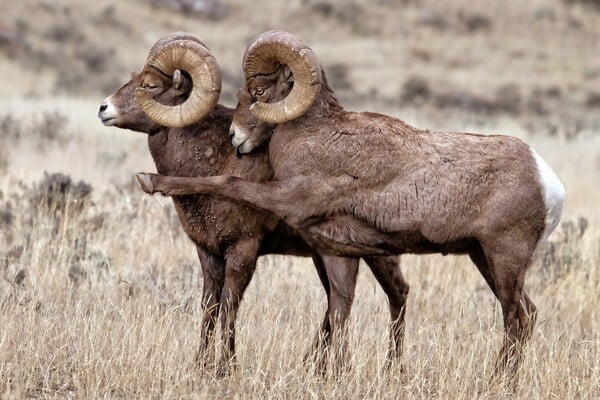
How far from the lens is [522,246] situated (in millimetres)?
6984

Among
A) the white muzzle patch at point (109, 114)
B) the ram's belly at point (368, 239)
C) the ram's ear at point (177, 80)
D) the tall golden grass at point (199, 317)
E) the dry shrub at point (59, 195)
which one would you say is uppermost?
the ram's ear at point (177, 80)

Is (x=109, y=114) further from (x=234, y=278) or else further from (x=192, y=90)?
(x=234, y=278)

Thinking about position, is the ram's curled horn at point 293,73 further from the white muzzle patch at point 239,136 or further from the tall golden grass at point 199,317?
the tall golden grass at point 199,317

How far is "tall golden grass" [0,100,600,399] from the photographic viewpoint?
662cm

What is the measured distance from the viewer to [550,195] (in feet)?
23.1

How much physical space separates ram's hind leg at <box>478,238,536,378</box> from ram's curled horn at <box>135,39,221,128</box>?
2.09m

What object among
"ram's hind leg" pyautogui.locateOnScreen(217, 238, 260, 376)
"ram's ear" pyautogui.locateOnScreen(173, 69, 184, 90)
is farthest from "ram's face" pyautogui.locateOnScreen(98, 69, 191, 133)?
"ram's hind leg" pyautogui.locateOnScreen(217, 238, 260, 376)

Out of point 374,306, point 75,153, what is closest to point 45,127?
point 75,153

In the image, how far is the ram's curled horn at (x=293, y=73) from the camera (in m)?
7.15

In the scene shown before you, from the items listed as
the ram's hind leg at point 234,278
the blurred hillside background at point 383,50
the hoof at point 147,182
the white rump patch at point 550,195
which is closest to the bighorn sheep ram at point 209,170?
the ram's hind leg at point 234,278

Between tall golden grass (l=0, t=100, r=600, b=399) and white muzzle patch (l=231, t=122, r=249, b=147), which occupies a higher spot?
white muzzle patch (l=231, t=122, r=249, b=147)

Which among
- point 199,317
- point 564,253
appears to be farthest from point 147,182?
point 564,253

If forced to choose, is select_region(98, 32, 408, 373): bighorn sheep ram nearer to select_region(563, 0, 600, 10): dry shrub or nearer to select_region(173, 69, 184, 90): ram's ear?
select_region(173, 69, 184, 90): ram's ear

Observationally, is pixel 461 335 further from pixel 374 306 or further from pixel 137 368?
pixel 137 368
